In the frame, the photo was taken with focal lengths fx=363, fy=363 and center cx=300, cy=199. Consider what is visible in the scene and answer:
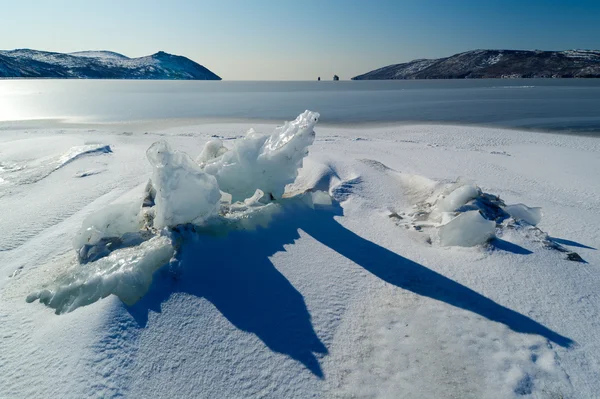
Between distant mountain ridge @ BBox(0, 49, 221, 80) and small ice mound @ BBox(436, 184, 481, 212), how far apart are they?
128m

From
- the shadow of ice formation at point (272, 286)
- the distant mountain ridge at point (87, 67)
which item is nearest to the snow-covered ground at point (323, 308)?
the shadow of ice formation at point (272, 286)

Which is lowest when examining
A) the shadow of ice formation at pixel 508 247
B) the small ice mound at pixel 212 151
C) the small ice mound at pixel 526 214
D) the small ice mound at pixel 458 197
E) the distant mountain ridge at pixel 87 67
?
the shadow of ice formation at pixel 508 247

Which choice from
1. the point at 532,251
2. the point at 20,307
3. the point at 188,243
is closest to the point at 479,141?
the point at 532,251

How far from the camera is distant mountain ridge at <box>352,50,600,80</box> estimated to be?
90.4m

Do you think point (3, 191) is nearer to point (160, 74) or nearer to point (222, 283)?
point (222, 283)

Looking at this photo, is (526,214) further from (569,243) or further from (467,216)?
(467,216)

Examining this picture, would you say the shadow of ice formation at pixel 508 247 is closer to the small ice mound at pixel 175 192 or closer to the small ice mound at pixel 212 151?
the small ice mound at pixel 175 192

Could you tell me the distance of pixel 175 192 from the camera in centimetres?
397

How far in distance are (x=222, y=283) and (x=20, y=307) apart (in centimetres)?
183

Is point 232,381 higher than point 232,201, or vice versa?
point 232,201

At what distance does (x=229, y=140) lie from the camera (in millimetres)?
12656

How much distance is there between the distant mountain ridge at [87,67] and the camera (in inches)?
Answer: 4200

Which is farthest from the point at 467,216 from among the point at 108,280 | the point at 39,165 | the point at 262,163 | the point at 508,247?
the point at 39,165

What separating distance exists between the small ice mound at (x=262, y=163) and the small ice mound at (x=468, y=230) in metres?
2.15
